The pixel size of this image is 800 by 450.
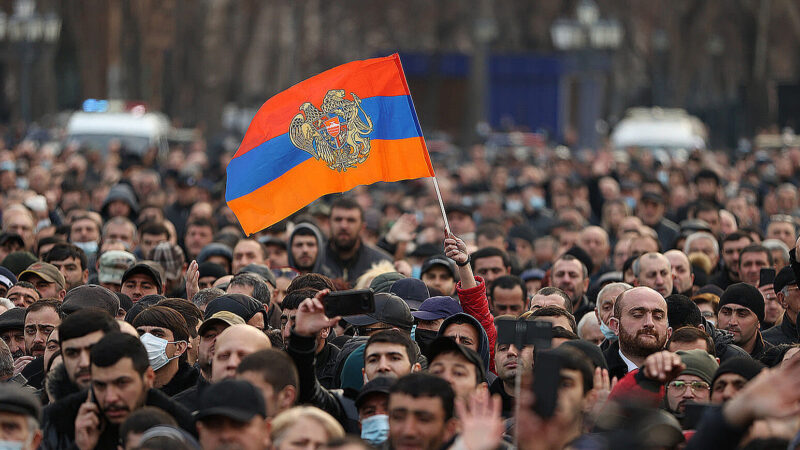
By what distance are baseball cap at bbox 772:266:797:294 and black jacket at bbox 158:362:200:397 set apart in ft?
14.5

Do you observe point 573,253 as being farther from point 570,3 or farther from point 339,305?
point 570,3

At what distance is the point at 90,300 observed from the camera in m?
9.63

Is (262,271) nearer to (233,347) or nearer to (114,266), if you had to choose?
(114,266)

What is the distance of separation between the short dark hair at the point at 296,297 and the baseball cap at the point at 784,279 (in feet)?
11.4

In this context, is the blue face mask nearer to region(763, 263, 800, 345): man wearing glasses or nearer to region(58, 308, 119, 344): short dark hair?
region(763, 263, 800, 345): man wearing glasses

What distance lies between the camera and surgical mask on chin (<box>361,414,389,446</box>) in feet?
24.3

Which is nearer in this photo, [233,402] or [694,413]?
[233,402]

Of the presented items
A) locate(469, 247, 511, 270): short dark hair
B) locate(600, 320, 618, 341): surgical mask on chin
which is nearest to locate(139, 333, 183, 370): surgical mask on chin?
locate(600, 320, 618, 341): surgical mask on chin

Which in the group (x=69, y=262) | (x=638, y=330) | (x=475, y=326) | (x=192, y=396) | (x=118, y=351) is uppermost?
(x=118, y=351)

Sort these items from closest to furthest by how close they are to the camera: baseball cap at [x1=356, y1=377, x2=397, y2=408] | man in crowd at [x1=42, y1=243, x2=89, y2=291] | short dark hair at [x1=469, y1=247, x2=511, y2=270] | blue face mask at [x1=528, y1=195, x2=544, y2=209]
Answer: baseball cap at [x1=356, y1=377, x2=397, y2=408]
man in crowd at [x1=42, y1=243, x2=89, y2=291]
short dark hair at [x1=469, y1=247, x2=511, y2=270]
blue face mask at [x1=528, y1=195, x2=544, y2=209]

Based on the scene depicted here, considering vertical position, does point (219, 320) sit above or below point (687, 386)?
above

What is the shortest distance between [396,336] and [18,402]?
2.28 m

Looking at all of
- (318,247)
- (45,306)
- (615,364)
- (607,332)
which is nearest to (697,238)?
(318,247)

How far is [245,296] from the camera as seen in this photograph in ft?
31.4
